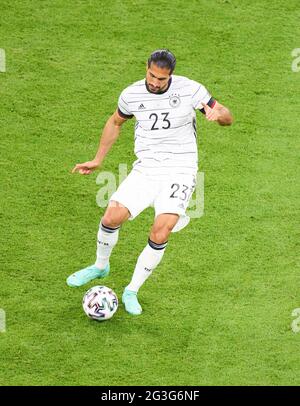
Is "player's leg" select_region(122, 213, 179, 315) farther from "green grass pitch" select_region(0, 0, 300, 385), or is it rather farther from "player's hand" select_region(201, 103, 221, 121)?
"player's hand" select_region(201, 103, 221, 121)

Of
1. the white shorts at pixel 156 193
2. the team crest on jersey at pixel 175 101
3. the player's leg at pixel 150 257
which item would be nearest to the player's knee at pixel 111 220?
the white shorts at pixel 156 193

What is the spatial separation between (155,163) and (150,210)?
4.14 ft

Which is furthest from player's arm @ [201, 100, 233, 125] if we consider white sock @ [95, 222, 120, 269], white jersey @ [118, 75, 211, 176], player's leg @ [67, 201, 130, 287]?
white sock @ [95, 222, 120, 269]

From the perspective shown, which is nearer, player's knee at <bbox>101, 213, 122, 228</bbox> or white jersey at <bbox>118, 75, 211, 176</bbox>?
player's knee at <bbox>101, 213, 122, 228</bbox>

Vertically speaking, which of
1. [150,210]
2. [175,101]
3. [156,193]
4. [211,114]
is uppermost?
[175,101]

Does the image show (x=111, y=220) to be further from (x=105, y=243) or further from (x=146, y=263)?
(x=146, y=263)

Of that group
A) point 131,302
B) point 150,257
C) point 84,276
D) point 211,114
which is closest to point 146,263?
point 150,257

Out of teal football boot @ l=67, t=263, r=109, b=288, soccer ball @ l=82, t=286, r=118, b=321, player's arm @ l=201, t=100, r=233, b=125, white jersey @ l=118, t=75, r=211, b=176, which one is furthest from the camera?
teal football boot @ l=67, t=263, r=109, b=288

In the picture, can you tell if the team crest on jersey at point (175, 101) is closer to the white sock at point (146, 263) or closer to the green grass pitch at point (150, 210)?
the white sock at point (146, 263)

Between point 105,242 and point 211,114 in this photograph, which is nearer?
point 211,114

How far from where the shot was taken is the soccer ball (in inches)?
477

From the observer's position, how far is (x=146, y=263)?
12.3 metres

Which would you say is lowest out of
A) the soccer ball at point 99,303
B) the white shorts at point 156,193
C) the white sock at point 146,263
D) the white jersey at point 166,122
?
the soccer ball at point 99,303

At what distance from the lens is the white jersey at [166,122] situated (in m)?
12.5
